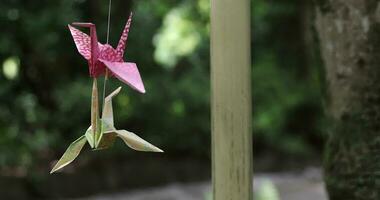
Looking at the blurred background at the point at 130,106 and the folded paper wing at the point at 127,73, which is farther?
the blurred background at the point at 130,106

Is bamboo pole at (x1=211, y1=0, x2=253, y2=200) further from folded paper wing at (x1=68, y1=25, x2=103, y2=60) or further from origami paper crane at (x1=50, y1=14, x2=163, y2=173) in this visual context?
folded paper wing at (x1=68, y1=25, x2=103, y2=60)

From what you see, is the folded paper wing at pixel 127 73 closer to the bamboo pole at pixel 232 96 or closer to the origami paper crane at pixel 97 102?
the origami paper crane at pixel 97 102

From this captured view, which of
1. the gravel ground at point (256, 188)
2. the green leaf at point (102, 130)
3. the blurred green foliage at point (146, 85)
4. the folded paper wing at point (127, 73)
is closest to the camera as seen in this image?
the folded paper wing at point (127, 73)

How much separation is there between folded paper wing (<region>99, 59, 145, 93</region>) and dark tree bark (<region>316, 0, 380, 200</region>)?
912mm

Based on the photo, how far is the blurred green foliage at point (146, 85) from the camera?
5566mm

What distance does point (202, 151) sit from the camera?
22.8 ft

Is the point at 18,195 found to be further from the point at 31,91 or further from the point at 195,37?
the point at 195,37

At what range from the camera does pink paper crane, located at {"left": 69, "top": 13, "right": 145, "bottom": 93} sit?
1.30m

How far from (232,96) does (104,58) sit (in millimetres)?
297

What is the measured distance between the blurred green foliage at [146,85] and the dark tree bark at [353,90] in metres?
2.44

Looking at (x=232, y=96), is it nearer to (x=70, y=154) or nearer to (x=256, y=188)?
(x=70, y=154)

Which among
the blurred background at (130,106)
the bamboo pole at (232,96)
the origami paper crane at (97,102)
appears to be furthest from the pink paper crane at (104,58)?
the blurred background at (130,106)

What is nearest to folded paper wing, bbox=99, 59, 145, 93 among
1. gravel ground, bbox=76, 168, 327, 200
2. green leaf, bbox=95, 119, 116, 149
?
green leaf, bbox=95, 119, 116, 149

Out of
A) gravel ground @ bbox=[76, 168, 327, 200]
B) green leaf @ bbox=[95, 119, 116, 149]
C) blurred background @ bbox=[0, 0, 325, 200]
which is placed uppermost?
green leaf @ bbox=[95, 119, 116, 149]
